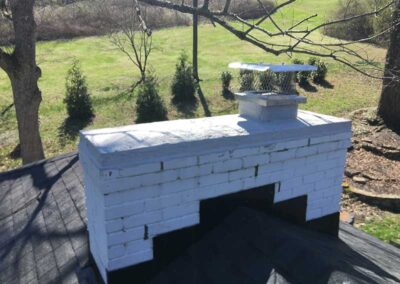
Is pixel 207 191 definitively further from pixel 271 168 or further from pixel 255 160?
pixel 271 168

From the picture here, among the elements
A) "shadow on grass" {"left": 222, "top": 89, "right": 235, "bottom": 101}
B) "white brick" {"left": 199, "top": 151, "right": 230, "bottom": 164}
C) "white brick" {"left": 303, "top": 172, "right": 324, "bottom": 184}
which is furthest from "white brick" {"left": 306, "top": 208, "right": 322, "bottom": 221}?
"shadow on grass" {"left": 222, "top": 89, "right": 235, "bottom": 101}

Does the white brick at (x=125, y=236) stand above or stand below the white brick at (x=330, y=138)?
below

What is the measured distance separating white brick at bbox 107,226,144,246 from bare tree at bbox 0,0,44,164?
25.1 ft

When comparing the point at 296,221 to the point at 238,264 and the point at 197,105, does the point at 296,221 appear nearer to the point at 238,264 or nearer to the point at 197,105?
the point at 238,264

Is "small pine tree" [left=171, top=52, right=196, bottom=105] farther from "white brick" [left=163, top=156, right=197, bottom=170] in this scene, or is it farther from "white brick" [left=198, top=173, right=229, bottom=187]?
"white brick" [left=163, top=156, right=197, bottom=170]

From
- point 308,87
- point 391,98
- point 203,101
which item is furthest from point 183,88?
point 391,98

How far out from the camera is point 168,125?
3.25 metres

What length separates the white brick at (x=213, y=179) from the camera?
2.86m

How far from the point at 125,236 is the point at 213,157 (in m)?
0.82

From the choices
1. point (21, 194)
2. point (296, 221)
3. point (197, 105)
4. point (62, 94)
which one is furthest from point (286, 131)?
point (62, 94)

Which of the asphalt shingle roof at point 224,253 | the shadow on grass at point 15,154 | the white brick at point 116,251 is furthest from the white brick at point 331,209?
the shadow on grass at point 15,154

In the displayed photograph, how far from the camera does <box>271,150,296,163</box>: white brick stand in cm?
317

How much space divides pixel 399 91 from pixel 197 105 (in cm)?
731

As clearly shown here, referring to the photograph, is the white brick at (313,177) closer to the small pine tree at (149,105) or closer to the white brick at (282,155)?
the white brick at (282,155)
